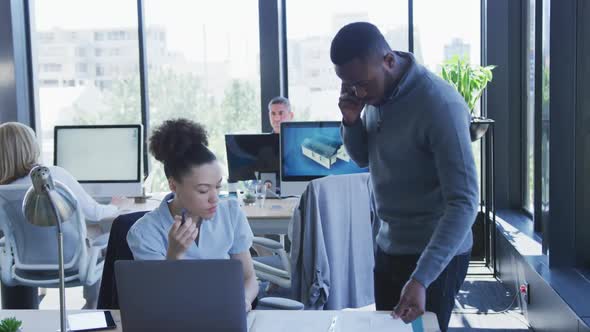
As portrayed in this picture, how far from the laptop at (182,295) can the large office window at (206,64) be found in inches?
191

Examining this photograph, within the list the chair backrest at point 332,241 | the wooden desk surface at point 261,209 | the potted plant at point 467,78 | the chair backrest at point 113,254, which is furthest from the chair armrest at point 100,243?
the potted plant at point 467,78

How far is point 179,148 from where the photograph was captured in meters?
2.39

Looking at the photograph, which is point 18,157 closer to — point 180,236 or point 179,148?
point 179,148

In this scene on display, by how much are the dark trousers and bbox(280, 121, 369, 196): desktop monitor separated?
200 cm

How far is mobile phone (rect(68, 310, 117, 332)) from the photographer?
1.93m

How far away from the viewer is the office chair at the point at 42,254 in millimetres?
3686

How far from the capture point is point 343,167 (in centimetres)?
429

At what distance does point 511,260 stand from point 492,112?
1.64 m

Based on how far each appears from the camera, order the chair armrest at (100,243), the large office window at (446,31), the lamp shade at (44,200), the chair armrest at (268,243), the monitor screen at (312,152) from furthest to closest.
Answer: the large office window at (446,31) → the monitor screen at (312,152) → the chair armrest at (100,243) → the chair armrest at (268,243) → the lamp shade at (44,200)

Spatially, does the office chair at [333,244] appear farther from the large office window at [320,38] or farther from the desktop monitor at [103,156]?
the large office window at [320,38]

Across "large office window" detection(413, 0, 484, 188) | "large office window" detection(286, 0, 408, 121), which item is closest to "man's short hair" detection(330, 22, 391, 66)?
"large office window" detection(413, 0, 484, 188)

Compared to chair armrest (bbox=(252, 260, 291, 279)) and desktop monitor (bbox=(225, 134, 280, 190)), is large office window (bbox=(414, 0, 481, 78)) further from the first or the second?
chair armrest (bbox=(252, 260, 291, 279))

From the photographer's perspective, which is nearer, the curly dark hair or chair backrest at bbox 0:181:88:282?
the curly dark hair

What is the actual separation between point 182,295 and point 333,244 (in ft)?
5.27
